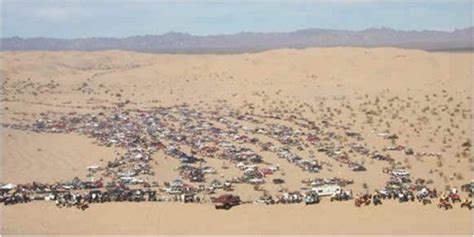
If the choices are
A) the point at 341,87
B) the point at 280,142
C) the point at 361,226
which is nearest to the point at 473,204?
the point at 361,226

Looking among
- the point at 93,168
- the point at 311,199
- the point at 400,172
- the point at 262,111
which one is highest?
the point at 262,111

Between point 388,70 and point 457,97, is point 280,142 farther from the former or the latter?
point 388,70

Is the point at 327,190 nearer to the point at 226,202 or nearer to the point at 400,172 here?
the point at 226,202

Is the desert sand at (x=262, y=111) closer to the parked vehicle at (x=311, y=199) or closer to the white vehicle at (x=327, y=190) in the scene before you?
the parked vehicle at (x=311, y=199)

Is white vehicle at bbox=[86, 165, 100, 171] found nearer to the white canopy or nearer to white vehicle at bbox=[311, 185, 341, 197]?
the white canopy

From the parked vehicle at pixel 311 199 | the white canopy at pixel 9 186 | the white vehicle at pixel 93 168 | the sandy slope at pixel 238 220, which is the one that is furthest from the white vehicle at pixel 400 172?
the white canopy at pixel 9 186

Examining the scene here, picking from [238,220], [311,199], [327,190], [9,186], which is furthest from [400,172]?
[9,186]
